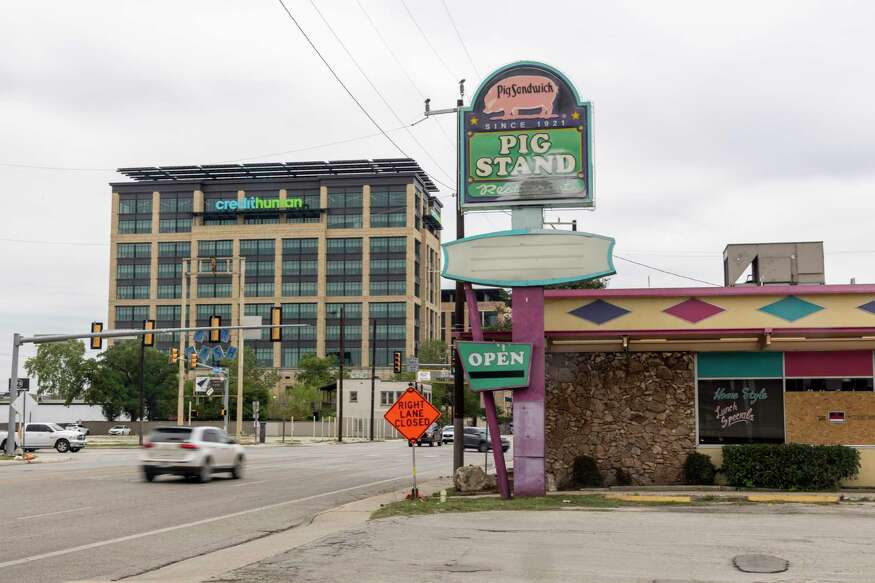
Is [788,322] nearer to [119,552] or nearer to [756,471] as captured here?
[756,471]

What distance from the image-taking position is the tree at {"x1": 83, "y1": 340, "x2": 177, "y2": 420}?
116m

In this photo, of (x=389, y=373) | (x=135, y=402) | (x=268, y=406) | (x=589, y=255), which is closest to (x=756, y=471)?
(x=589, y=255)

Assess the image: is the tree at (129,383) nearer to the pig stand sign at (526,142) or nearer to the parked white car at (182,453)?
the parked white car at (182,453)

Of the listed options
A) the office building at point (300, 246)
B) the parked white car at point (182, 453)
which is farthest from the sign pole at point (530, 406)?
the office building at point (300, 246)

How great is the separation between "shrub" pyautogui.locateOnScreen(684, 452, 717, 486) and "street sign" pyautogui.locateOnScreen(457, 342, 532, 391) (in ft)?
15.3

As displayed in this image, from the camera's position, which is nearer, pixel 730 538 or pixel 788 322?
pixel 730 538

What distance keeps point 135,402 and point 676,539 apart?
11192cm

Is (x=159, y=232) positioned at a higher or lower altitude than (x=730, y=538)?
higher

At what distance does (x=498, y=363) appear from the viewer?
65.3ft

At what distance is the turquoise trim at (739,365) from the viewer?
72.7ft

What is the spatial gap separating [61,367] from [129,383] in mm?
11255

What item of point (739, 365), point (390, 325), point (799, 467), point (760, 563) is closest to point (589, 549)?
point (760, 563)

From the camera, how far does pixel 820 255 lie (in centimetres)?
2459

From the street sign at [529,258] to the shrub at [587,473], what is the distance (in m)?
4.60
